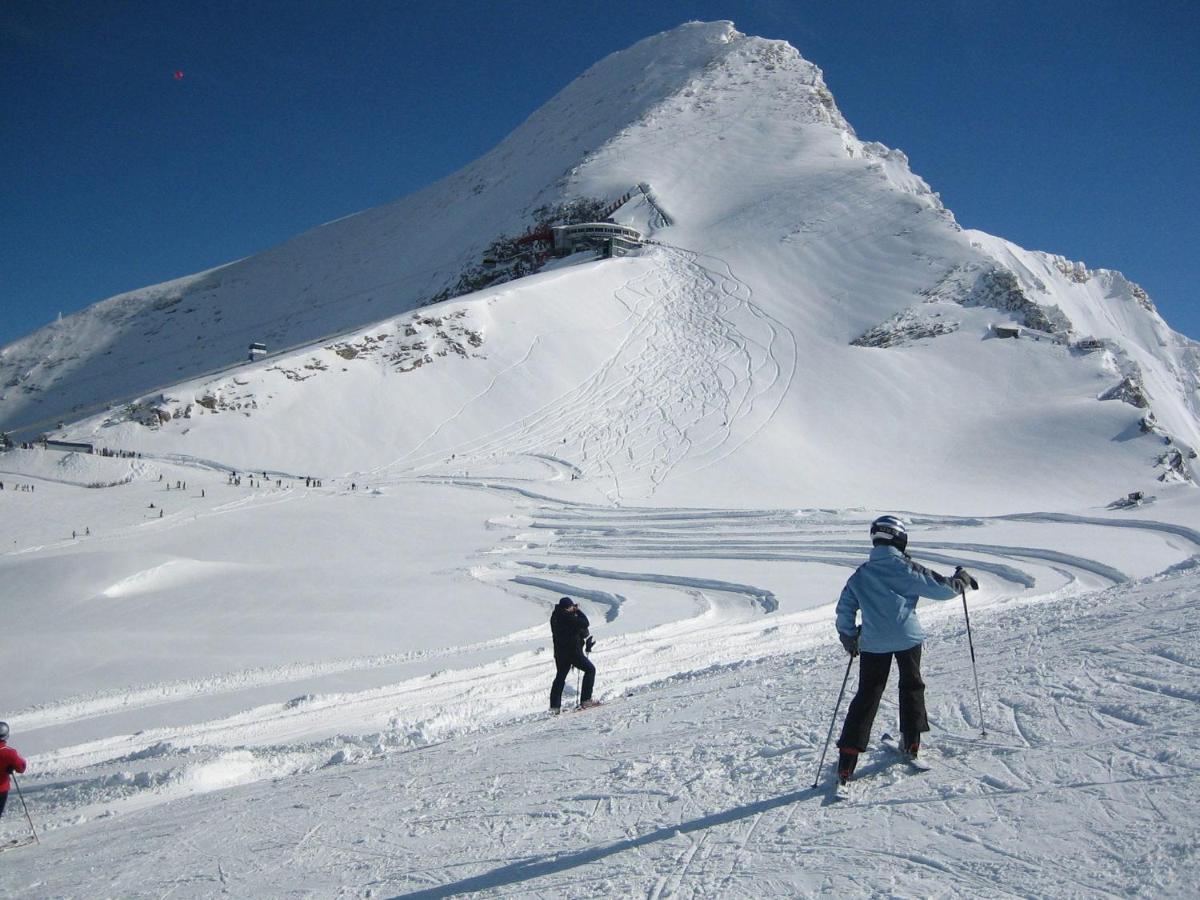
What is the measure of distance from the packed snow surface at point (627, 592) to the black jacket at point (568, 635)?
2.75 ft

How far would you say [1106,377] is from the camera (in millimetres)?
41312

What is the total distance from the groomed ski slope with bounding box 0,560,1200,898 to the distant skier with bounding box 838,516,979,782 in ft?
0.87

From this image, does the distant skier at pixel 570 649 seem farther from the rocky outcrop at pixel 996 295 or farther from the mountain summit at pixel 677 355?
the rocky outcrop at pixel 996 295

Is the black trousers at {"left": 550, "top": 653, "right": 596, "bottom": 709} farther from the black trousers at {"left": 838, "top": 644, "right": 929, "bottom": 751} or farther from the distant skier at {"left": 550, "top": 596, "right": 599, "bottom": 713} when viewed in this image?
the black trousers at {"left": 838, "top": 644, "right": 929, "bottom": 751}

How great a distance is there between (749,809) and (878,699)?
91 centimetres

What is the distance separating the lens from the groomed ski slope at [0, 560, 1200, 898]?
363cm

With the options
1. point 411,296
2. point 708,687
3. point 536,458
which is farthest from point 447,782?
point 411,296

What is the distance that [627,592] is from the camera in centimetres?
1633

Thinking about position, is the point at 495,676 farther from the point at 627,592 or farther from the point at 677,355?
the point at 677,355


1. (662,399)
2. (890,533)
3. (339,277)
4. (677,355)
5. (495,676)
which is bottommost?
(495,676)

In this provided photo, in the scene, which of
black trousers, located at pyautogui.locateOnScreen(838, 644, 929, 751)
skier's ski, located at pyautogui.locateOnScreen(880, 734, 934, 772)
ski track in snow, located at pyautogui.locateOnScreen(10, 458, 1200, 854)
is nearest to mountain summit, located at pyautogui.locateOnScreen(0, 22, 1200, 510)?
ski track in snow, located at pyautogui.locateOnScreen(10, 458, 1200, 854)

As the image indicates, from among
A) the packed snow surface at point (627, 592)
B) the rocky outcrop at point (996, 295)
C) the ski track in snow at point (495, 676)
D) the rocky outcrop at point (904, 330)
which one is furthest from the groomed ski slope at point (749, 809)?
the rocky outcrop at point (996, 295)

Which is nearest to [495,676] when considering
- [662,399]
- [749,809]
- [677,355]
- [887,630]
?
[749,809]

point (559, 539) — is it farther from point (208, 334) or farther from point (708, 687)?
point (208, 334)
